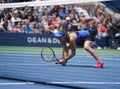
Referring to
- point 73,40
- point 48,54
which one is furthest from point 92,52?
point 48,54

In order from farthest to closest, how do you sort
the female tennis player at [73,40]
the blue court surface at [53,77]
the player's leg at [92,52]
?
1. the female tennis player at [73,40]
2. the player's leg at [92,52]
3. the blue court surface at [53,77]

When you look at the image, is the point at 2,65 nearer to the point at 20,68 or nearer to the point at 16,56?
the point at 20,68

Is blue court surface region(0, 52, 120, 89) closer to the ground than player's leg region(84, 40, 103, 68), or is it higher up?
closer to the ground

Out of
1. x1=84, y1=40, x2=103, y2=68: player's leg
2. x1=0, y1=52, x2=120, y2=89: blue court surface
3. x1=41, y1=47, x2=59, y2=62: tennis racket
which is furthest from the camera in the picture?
x1=41, y1=47, x2=59, y2=62: tennis racket

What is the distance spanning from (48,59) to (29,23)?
494 centimetres

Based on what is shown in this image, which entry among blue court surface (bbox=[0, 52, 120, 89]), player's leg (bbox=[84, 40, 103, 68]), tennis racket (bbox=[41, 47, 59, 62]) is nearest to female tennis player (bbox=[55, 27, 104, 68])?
player's leg (bbox=[84, 40, 103, 68])

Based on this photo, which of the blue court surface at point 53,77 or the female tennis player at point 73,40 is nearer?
the blue court surface at point 53,77

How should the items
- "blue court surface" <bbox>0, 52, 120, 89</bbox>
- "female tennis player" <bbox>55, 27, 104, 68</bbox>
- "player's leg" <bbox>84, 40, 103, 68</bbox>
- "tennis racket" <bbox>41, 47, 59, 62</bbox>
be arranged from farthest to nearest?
"tennis racket" <bbox>41, 47, 59, 62</bbox> < "female tennis player" <bbox>55, 27, 104, 68</bbox> < "player's leg" <bbox>84, 40, 103, 68</bbox> < "blue court surface" <bbox>0, 52, 120, 89</bbox>

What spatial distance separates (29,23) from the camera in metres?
16.2

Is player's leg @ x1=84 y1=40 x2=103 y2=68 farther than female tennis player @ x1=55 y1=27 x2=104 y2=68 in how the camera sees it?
No

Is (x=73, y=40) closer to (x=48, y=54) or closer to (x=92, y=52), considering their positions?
(x=92, y=52)

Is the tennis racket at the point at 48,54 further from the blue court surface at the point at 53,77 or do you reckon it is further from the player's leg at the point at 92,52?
the player's leg at the point at 92,52

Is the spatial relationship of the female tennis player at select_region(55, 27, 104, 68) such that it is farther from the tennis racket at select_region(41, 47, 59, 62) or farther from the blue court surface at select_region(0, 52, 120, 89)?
the tennis racket at select_region(41, 47, 59, 62)

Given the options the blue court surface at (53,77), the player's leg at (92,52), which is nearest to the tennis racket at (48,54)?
the blue court surface at (53,77)
